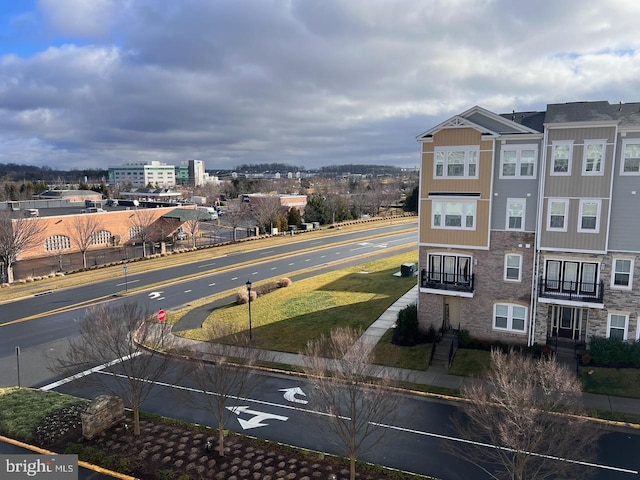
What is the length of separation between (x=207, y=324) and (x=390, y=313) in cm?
1219

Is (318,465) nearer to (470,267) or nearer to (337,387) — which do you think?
(337,387)

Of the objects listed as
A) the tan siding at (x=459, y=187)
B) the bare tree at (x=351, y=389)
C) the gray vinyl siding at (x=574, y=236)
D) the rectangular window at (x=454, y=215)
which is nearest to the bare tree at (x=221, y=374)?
the bare tree at (x=351, y=389)

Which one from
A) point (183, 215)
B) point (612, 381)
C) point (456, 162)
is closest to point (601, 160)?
point (456, 162)

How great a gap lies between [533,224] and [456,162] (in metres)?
5.01

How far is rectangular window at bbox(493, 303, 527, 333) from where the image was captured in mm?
23750

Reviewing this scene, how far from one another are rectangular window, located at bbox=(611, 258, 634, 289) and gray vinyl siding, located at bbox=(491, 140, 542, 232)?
4.05 meters

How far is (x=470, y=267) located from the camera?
2467 centimetres

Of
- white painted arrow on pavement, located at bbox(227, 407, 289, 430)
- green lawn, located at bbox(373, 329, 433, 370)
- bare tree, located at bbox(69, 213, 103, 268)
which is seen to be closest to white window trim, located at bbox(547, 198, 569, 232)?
green lawn, located at bbox(373, 329, 433, 370)

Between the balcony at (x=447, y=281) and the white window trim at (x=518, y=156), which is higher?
the white window trim at (x=518, y=156)

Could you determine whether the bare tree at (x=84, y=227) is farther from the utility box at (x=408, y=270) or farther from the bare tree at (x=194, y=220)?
the utility box at (x=408, y=270)

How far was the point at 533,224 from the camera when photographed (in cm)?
2303

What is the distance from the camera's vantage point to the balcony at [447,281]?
79.5ft

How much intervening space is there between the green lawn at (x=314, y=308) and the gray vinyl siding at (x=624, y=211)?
14340mm

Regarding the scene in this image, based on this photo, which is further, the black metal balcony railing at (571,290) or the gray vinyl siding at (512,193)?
the gray vinyl siding at (512,193)
